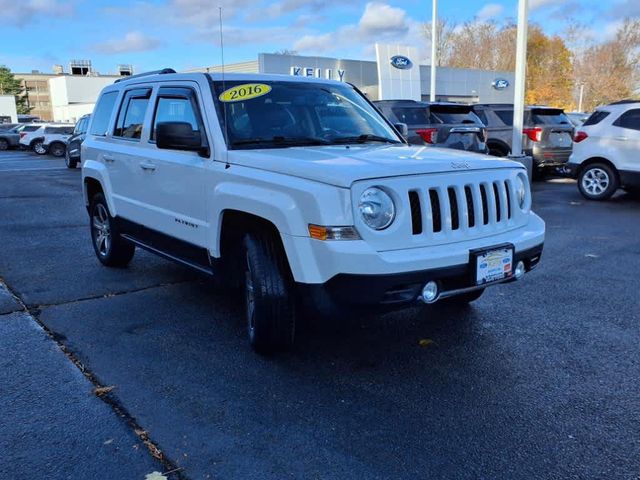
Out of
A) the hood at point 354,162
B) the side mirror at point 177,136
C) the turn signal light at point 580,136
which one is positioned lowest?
the turn signal light at point 580,136

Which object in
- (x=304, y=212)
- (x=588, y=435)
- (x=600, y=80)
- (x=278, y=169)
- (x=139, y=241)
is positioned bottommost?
(x=588, y=435)

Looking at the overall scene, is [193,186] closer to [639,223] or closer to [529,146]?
[639,223]

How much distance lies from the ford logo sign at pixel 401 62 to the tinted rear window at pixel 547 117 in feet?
66.3

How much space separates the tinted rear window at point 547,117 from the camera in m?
14.3

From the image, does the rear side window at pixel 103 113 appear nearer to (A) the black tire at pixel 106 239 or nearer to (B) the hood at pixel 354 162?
(A) the black tire at pixel 106 239

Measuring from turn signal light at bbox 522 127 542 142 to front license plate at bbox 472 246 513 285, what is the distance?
433 inches

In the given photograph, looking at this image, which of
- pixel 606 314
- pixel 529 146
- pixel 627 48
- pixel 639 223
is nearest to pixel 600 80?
pixel 627 48

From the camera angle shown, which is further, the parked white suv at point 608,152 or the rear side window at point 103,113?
the parked white suv at point 608,152

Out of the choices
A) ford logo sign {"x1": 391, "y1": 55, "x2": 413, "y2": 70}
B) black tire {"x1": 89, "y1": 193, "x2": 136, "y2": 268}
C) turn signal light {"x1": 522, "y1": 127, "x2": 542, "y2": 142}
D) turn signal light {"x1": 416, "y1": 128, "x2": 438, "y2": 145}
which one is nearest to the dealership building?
ford logo sign {"x1": 391, "y1": 55, "x2": 413, "y2": 70}

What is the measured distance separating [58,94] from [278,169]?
67.2 metres

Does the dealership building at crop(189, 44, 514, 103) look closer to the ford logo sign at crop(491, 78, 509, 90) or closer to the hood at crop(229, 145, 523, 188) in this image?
the ford logo sign at crop(491, 78, 509, 90)

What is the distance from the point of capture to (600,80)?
55.8 metres

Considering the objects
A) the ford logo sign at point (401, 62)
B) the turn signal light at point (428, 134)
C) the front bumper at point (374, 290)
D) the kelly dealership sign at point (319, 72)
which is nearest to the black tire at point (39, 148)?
the kelly dealership sign at point (319, 72)

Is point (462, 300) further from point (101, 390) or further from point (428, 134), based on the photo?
point (428, 134)
